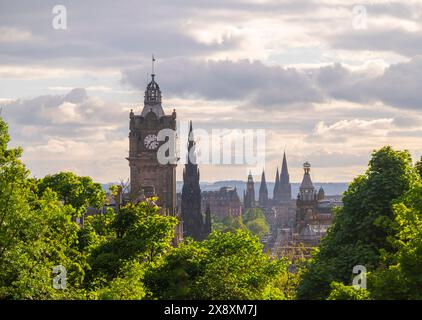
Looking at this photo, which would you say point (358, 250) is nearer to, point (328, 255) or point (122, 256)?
point (328, 255)

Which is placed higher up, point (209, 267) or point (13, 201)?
point (13, 201)

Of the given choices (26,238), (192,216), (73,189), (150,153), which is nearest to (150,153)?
(150,153)

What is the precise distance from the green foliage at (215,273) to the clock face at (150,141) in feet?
301

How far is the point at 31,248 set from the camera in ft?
161

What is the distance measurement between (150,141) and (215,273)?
3844 inches

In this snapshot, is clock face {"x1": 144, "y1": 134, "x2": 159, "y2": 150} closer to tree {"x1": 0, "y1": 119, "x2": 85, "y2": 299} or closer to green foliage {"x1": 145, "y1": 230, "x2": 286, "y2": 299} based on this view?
green foliage {"x1": 145, "y1": 230, "x2": 286, "y2": 299}

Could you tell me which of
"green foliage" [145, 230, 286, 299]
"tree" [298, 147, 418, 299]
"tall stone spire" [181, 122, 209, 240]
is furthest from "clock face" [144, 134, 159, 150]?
"tree" [298, 147, 418, 299]

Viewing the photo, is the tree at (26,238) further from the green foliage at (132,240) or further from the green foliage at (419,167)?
the green foliage at (419,167)

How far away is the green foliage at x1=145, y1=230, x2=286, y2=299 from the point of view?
59406 millimetres

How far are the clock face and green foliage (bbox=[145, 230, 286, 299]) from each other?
91.7 metres

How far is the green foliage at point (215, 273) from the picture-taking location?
59406 millimetres

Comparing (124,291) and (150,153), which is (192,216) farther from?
(124,291)

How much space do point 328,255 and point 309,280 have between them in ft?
8.96
